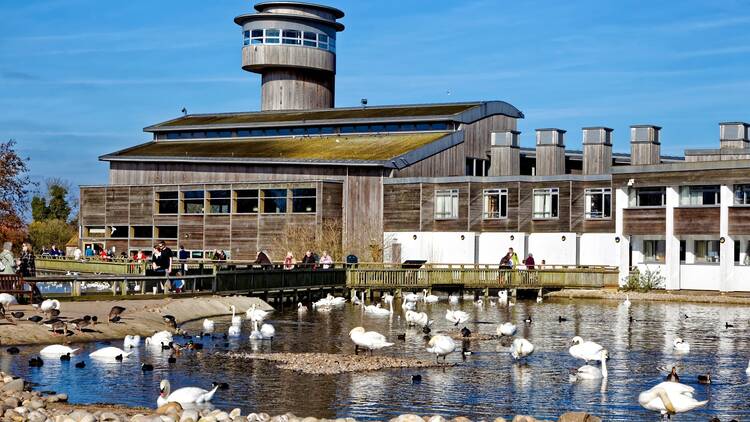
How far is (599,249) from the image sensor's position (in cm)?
6241

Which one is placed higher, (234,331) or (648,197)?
(648,197)

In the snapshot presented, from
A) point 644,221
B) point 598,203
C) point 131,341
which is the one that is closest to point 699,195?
point 644,221

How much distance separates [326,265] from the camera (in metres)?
54.0

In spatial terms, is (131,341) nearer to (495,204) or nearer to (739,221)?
(739,221)

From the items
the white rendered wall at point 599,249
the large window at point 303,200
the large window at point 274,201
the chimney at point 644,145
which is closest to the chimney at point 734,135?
the chimney at point 644,145

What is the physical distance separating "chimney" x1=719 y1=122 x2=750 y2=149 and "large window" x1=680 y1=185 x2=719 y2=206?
1140cm

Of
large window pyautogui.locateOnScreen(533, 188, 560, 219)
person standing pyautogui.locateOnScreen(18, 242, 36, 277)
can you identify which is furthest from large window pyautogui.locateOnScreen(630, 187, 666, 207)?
person standing pyautogui.locateOnScreen(18, 242, 36, 277)

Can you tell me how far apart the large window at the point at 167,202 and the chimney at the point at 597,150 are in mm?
28412

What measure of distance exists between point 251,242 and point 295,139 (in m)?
12.5

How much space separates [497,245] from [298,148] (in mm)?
18830

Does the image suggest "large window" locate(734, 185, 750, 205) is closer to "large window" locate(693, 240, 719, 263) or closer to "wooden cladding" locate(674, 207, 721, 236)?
"wooden cladding" locate(674, 207, 721, 236)

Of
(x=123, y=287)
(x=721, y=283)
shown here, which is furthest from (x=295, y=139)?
(x=123, y=287)

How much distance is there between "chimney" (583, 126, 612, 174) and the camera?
226 ft

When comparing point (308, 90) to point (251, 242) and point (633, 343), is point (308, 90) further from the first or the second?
point (633, 343)
